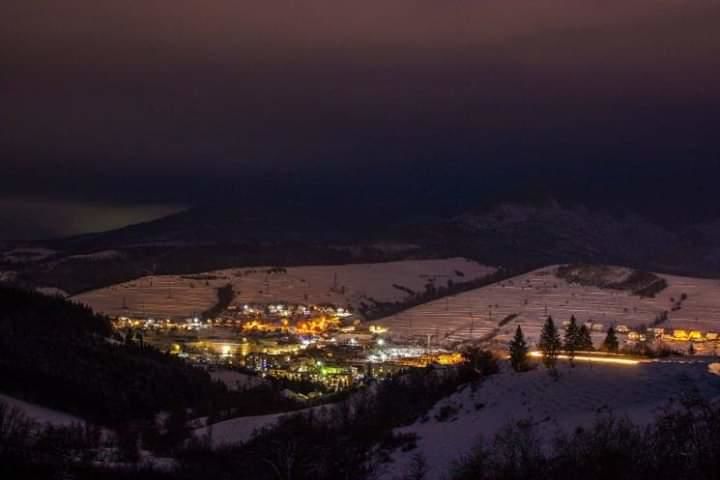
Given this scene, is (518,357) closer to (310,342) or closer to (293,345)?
(293,345)

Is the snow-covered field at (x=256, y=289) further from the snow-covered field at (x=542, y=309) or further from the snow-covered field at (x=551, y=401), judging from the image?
the snow-covered field at (x=551, y=401)

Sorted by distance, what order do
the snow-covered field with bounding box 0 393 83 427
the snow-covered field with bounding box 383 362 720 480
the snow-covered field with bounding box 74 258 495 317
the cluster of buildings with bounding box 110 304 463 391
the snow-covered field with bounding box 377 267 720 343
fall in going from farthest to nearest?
the snow-covered field with bounding box 74 258 495 317
the snow-covered field with bounding box 377 267 720 343
the cluster of buildings with bounding box 110 304 463 391
the snow-covered field with bounding box 0 393 83 427
the snow-covered field with bounding box 383 362 720 480

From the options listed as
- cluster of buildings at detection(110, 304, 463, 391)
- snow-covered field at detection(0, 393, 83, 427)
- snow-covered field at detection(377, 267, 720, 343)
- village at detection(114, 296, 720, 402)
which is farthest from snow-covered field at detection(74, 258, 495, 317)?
snow-covered field at detection(0, 393, 83, 427)

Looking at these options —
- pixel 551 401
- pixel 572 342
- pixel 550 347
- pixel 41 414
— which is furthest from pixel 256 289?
pixel 551 401

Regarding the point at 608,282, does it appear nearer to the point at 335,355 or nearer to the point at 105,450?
the point at 335,355

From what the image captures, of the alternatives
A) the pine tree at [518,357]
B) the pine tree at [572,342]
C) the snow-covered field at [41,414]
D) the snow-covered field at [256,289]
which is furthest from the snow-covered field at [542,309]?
the snow-covered field at [41,414]

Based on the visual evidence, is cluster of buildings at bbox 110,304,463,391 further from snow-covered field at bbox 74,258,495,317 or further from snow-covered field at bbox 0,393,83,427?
snow-covered field at bbox 0,393,83,427
